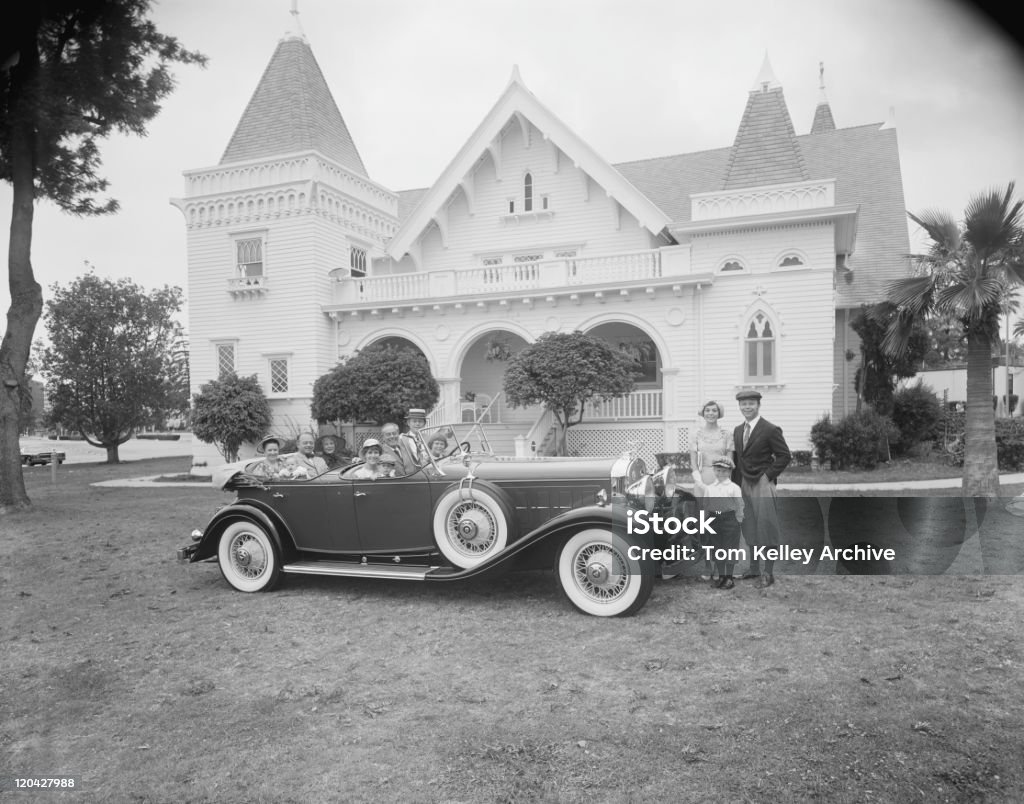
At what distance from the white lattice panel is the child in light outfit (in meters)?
11.9

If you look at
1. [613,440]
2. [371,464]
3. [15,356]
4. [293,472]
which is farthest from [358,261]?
[371,464]

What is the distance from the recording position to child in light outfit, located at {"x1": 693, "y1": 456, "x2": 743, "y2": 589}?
589cm

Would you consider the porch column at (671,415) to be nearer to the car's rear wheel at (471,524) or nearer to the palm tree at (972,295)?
the palm tree at (972,295)

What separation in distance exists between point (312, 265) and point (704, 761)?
19.3 m

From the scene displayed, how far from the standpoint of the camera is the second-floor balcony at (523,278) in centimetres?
1820

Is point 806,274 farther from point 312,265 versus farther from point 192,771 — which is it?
point 192,771

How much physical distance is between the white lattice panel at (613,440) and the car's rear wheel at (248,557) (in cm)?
1195

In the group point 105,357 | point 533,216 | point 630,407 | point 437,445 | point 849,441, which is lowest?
point 849,441

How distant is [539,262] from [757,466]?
1369 cm

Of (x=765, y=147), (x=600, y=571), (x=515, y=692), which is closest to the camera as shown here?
(x=515, y=692)

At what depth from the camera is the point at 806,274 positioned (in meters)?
17.0

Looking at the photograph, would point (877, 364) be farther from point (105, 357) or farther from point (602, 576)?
point (105, 357)

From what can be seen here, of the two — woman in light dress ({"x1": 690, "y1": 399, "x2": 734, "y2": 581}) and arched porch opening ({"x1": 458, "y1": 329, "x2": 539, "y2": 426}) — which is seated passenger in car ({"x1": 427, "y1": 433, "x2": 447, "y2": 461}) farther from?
arched porch opening ({"x1": 458, "y1": 329, "x2": 539, "y2": 426})

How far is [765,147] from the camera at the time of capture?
1797 centimetres
